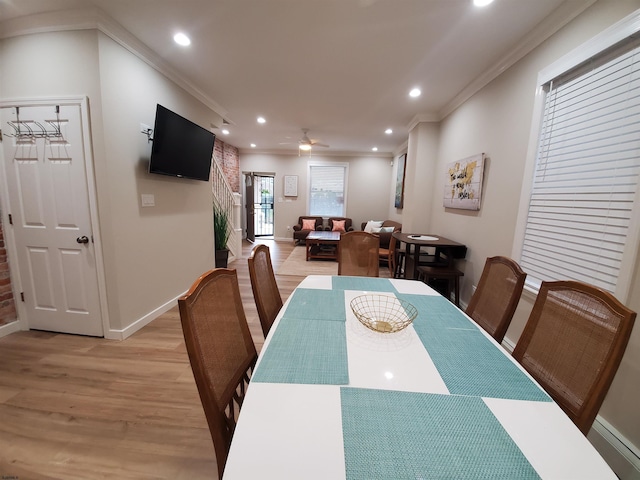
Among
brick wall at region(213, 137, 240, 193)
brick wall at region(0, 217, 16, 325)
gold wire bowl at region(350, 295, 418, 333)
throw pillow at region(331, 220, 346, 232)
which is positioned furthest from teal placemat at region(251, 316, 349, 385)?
brick wall at region(213, 137, 240, 193)

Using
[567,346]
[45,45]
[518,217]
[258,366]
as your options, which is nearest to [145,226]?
[45,45]

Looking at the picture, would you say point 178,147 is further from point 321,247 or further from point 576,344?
point 321,247

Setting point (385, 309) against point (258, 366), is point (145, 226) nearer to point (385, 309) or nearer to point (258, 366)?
point (258, 366)

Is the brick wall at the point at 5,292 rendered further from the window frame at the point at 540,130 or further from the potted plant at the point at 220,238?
the window frame at the point at 540,130

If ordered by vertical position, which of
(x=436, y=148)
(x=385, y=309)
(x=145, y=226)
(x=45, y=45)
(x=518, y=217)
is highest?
(x=45, y=45)

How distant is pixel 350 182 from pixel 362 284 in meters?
5.71

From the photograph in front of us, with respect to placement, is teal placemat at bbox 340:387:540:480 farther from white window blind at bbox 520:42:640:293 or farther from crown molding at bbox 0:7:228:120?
crown molding at bbox 0:7:228:120

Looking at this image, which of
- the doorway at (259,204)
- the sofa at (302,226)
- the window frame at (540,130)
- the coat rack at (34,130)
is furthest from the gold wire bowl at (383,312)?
the doorway at (259,204)

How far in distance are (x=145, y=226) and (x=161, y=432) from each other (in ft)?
5.88

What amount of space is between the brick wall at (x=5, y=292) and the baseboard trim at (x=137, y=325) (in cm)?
91

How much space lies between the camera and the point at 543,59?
6.13 ft

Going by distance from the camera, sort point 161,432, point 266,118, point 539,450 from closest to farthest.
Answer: point 539,450 → point 161,432 → point 266,118

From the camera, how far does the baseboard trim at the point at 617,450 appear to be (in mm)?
1171

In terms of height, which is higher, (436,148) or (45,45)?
(45,45)
